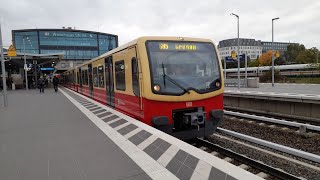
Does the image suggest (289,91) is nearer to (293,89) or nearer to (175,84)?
(293,89)

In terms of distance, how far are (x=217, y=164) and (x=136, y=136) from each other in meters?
2.44

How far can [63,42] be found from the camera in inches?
2953

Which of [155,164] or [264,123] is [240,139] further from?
[155,164]

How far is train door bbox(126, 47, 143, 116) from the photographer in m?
7.23

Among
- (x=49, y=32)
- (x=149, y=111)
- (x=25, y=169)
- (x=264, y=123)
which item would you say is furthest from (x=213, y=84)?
(x=49, y=32)

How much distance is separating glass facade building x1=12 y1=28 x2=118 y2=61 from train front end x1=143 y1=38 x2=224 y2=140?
215ft

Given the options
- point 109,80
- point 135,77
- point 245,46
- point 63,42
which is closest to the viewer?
point 135,77

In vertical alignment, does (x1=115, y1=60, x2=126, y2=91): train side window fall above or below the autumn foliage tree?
below

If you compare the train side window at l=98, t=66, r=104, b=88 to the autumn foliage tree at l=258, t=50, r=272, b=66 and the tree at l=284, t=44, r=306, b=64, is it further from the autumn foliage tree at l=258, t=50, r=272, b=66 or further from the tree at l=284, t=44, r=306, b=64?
the tree at l=284, t=44, r=306, b=64

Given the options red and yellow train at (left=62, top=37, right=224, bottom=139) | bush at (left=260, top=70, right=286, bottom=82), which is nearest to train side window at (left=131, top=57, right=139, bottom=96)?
red and yellow train at (left=62, top=37, right=224, bottom=139)

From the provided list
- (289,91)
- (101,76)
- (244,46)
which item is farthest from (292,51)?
(101,76)

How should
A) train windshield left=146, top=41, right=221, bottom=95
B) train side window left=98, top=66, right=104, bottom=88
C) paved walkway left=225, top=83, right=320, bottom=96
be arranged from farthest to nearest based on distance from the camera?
paved walkway left=225, top=83, right=320, bottom=96 → train side window left=98, top=66, right=104, bottom=88 → train windshield left=146, top=41, right=221, bottom=95

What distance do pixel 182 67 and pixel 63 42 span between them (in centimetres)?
7410

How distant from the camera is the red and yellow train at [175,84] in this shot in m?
6.83
